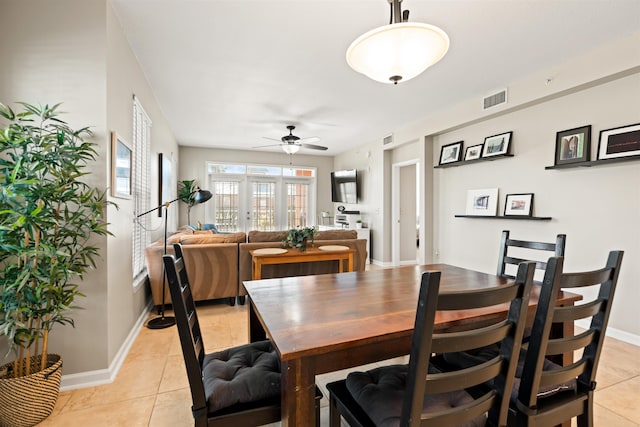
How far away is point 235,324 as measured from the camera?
126 inches

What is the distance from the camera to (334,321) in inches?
48.0

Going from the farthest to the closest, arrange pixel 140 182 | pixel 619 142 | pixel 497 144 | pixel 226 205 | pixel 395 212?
1. pixel 226 205
2. pixel 395 212
3. pixel 497 144
4. pixel 140 182
5. pixel 619 142

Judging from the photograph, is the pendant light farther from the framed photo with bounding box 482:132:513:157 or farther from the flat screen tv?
the flat screen tv

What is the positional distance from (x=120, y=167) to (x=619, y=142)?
4.26m

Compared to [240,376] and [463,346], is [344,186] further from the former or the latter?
[463,346]

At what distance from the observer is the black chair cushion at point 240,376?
3.85 feet

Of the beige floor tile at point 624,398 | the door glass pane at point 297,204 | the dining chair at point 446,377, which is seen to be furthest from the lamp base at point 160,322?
the door glass pane at point 297,204

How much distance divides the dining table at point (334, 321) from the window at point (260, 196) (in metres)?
6.31

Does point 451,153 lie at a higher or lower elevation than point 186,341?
higher

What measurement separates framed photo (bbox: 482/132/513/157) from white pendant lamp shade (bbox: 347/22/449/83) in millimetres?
2663

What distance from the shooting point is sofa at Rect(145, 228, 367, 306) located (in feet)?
11.1

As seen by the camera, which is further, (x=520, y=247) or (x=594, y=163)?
(x=594, y=163)

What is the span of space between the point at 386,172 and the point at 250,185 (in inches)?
142

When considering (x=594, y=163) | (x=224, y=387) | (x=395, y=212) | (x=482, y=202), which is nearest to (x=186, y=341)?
(x=224, y=387)
